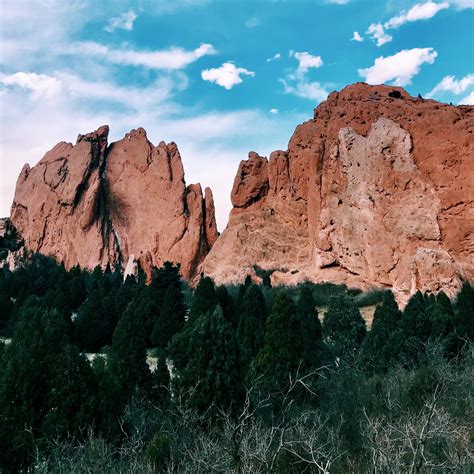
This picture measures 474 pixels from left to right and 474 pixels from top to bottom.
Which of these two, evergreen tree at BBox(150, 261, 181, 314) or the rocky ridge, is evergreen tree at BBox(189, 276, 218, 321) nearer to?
evergreen tree at BBox(150, 261, 181, 314)

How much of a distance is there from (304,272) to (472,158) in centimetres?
1787

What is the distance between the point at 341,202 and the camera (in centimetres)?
4422

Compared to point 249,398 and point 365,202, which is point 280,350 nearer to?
point 249,398

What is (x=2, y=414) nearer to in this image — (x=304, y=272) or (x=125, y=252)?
(x=304, y=272)

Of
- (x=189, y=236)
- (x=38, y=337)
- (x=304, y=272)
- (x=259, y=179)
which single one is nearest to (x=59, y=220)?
(x=189, y=236)

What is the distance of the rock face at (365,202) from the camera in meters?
38.7

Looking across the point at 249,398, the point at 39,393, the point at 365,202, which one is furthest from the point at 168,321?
the point at 365,202

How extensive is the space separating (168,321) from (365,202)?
2463cm

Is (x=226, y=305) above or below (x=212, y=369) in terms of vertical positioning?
above

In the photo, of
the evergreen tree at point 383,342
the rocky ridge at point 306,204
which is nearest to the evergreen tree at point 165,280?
the rocky ridge at point 306,204

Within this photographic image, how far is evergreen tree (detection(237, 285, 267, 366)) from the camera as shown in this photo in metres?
18.2

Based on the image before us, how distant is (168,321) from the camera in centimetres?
2492

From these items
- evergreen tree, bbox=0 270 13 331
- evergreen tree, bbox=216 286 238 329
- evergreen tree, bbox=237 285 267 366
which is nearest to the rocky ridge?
evergreen tree, bbox=216 286 238 329

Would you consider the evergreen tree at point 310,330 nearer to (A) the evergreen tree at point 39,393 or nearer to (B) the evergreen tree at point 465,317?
(B) the evergreen tree at point 465,317
